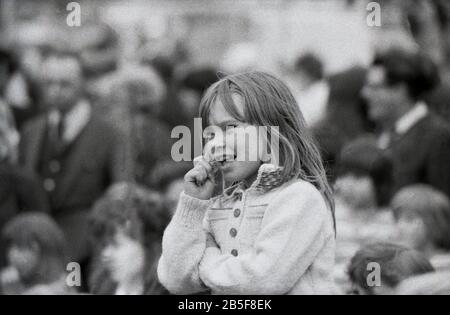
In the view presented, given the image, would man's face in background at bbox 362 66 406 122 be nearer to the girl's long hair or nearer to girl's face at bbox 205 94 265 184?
the girl's long hair

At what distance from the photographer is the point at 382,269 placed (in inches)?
143

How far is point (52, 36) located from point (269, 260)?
5.33m

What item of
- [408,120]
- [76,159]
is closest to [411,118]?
[408,120]

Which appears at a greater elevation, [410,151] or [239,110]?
[239,110]

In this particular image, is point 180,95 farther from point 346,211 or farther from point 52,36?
point 346,211

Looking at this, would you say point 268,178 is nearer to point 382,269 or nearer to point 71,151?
point 382,269

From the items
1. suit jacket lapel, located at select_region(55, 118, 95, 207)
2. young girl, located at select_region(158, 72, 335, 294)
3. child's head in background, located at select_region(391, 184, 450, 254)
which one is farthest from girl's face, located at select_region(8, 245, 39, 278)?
young girl, located at select_region(158, 72, 335, 294)

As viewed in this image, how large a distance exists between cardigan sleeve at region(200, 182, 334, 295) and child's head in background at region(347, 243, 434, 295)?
979mm

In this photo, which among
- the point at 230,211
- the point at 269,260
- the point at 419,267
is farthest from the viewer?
the point at 419,267

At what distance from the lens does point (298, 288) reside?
262 cm

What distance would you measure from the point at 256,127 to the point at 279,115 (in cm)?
8

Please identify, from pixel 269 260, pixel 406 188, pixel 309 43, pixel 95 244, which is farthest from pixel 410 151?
pixel 309 43

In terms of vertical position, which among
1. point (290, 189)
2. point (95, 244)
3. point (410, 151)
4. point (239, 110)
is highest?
point (239, 110)

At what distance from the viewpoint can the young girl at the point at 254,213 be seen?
258 cm
